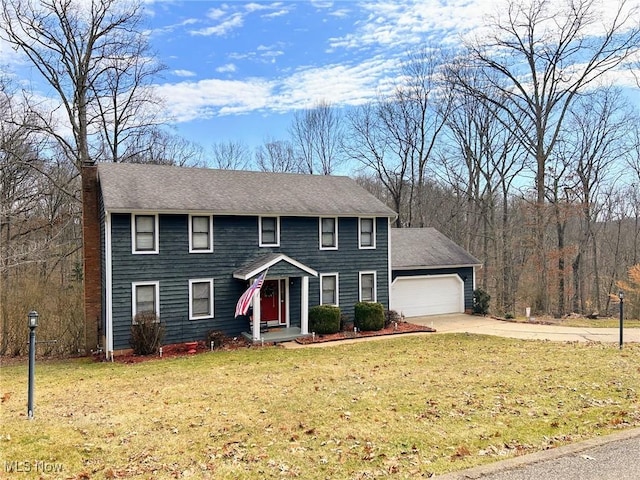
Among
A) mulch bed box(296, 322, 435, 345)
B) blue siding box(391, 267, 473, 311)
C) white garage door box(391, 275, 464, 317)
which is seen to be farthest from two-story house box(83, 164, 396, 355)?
blue siding box(391, 267, 473, 311)

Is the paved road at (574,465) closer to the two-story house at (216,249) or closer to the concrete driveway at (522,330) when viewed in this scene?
the concrete driveway at (522,330)

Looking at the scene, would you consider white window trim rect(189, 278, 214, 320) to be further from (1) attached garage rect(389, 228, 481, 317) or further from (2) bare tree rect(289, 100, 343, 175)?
(2) bare tree rect(289, 100, 343, 175)

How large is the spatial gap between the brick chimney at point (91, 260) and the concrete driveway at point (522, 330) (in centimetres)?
1254

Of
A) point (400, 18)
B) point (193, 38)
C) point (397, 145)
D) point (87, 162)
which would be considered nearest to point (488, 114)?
point (397, 145)

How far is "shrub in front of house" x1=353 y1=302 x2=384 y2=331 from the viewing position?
16.9 metres

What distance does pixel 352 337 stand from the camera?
622 inches

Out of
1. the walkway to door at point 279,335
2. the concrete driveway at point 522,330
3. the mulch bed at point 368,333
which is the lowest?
the concrete driveway at point 522,330

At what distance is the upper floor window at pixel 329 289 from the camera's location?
17422 mm

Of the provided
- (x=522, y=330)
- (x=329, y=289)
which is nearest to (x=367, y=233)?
(x=329, y=289)

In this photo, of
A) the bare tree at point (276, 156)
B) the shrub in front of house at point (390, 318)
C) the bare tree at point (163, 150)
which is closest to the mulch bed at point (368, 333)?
the shrub in front of house at point (390, 318)

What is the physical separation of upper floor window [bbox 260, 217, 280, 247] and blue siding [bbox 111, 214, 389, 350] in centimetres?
18

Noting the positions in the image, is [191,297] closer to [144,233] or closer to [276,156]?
[144,233]

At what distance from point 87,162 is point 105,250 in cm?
382

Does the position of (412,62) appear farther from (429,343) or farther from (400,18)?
(429,343)
